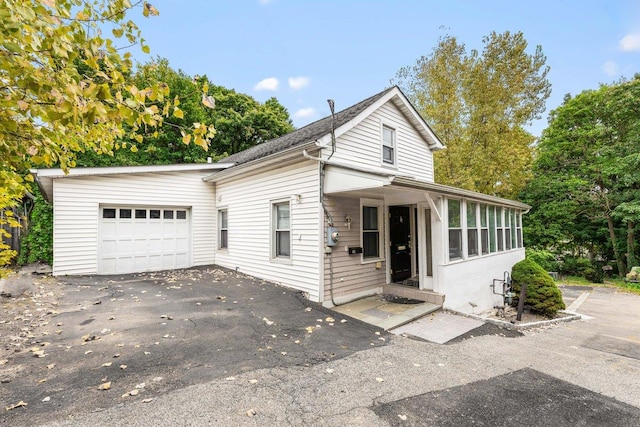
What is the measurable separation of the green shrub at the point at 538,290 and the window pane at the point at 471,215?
8.12 ft

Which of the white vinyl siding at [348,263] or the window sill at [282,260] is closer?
the white vinyl siding at [348,263]

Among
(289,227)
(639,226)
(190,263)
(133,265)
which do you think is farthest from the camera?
(639,226)

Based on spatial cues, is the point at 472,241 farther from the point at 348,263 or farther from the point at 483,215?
the point at 348,263

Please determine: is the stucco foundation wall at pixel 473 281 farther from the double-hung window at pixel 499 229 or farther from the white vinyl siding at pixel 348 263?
the white vinyl siding at pixel 348 263

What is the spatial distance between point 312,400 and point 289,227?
5.19 meters

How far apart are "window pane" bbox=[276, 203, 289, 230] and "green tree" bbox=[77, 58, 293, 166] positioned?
14.3 meters

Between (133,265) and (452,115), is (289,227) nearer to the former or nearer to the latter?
(133,265)

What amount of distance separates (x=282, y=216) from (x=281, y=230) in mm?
390

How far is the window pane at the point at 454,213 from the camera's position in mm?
7762

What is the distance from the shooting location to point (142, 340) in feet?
15.2

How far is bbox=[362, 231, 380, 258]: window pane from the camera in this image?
26.5ft

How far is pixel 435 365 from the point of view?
4.33 metres

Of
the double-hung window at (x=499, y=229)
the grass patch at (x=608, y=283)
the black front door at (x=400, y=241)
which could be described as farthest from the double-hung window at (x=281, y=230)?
the grass patch at (x=608, y=283)

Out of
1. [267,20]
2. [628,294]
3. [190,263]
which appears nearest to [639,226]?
[628,294]
